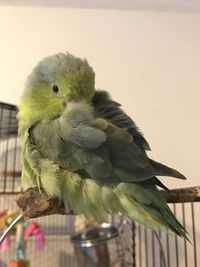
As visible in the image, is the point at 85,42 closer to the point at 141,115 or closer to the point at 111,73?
the point at 111,73

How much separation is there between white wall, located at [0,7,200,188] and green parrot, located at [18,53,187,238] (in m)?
0.79

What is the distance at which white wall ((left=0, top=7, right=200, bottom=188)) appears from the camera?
4.74 feet

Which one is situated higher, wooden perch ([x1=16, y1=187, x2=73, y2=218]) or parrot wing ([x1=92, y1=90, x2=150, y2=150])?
parrot wing ([x1=92, y1=90, x2=150, y2=150])

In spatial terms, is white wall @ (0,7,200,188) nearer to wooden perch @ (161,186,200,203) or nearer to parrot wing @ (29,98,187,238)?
wooden perch @ (161,186,200,203)

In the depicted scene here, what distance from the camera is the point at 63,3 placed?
1541 mm

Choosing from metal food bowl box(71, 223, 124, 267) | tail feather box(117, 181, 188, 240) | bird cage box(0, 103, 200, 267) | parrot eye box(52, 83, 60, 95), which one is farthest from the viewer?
bird cage box(0, 103, 200, 267)

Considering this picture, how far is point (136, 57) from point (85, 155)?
100 centimetres

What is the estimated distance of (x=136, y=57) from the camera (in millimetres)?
1510

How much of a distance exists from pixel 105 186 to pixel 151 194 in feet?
0.25

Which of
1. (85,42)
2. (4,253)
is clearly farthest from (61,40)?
(4,253)

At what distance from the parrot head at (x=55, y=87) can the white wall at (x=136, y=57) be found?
758mm

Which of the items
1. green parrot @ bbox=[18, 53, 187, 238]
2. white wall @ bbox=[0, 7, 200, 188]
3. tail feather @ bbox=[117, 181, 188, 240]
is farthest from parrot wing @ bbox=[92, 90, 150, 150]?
white wall @ bbox=[0, 7, 200, 188]

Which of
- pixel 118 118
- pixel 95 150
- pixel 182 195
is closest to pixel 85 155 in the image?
pixel 95 150

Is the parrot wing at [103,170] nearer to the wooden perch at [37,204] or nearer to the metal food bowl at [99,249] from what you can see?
the wooden perch at [37,204]
